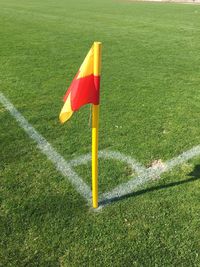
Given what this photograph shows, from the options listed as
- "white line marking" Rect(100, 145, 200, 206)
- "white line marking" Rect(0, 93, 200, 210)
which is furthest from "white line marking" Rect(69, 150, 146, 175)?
"white line marking" Rect(100, 145, 200, 206)

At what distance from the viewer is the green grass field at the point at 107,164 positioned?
2984 mm

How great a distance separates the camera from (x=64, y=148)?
176 inches

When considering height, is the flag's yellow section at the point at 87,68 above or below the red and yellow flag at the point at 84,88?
above

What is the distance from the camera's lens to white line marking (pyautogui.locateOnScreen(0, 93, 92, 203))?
3.71m

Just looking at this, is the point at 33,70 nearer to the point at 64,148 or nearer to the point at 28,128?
the point at 28,128

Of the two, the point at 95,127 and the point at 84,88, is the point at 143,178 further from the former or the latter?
the point at 84,88

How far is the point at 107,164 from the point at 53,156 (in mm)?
707

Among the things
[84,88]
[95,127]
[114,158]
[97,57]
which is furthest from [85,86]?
[114,158]

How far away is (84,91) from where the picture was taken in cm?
273

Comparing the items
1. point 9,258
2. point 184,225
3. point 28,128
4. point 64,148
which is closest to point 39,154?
point 64,148

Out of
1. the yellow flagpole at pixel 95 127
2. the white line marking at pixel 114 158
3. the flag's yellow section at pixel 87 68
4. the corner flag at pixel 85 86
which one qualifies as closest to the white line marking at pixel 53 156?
the white line marking at pixel 114 158

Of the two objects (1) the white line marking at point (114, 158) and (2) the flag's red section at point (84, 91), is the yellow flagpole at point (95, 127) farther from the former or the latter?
(1) the white line marking at point (114, 158)

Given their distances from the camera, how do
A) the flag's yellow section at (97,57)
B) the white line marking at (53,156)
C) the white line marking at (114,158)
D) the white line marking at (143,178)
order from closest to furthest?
1. the flag's yellow section at (97,57)
2. the white line marking at (143,178)
3. the white line marking at (53,156)
4. the white line marking at (114,158)

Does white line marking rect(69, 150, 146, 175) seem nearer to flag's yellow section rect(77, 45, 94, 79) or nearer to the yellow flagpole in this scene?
the yellow flagpole
